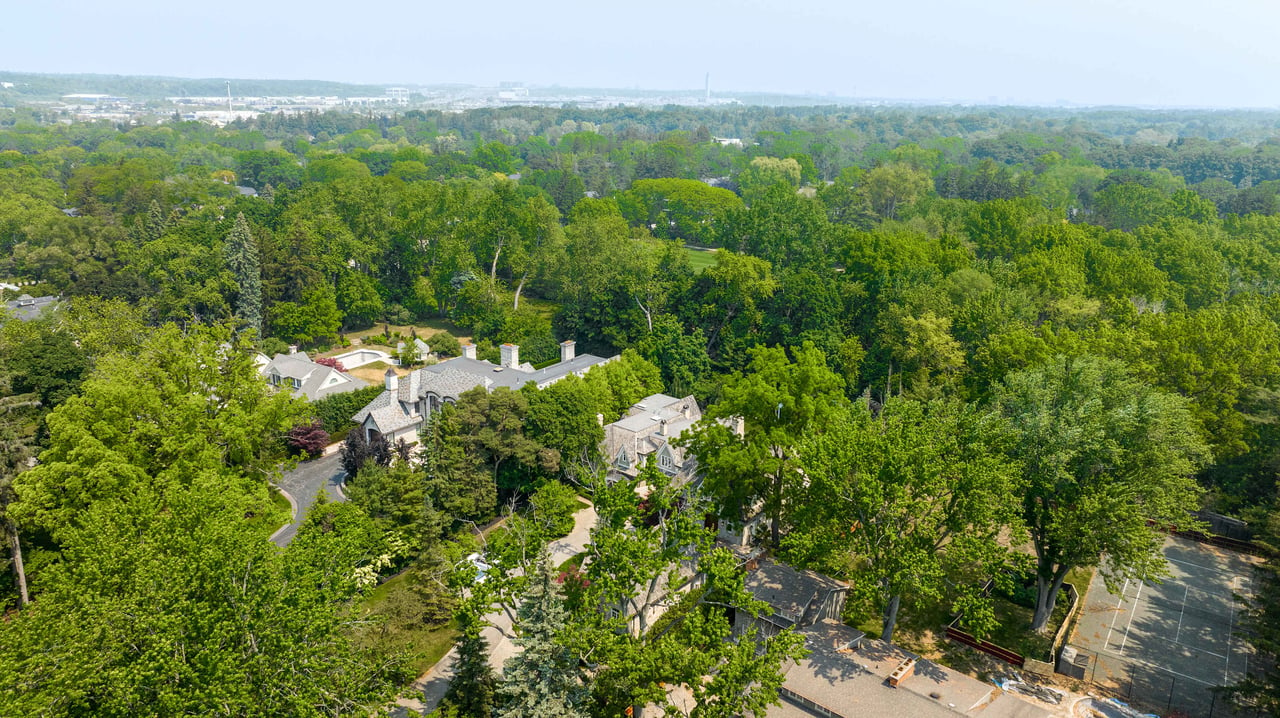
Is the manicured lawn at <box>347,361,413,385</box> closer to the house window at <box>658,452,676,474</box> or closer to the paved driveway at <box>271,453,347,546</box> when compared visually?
the paved driveway at <box>271,453,347,546</box>

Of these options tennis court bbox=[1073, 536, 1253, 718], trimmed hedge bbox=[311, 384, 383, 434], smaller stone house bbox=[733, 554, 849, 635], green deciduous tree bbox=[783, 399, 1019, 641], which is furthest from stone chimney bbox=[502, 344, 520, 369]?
tennis court bbox=[1073, 536, 1253, 718]

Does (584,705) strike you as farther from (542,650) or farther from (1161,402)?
(1161,402)

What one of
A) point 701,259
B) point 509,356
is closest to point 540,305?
point 509,356

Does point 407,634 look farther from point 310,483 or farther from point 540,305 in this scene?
point 540,305

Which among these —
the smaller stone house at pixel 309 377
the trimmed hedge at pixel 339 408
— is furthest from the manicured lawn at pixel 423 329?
the trimmed hedge at pixel 339 408

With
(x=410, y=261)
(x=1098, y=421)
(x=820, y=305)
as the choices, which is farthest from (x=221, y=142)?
(x=1098, y=421)
